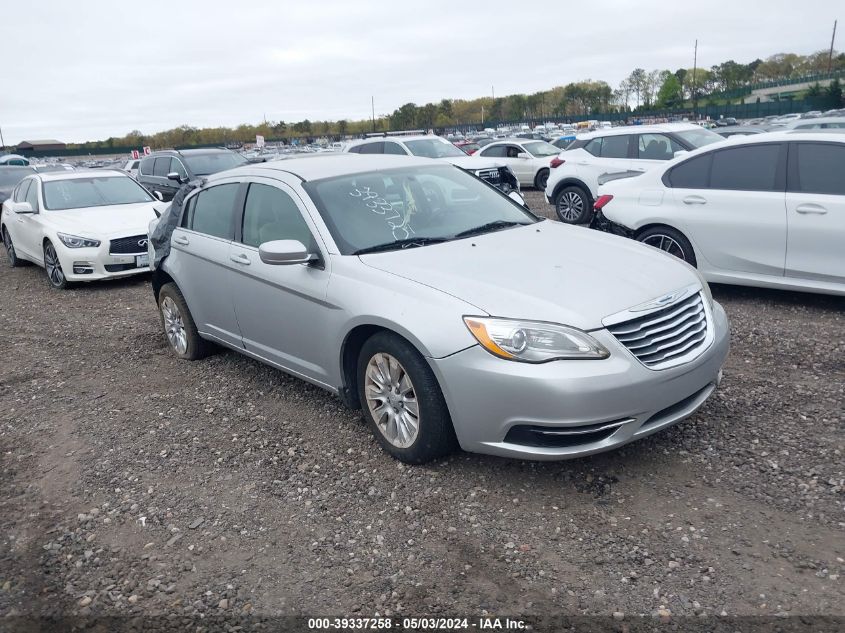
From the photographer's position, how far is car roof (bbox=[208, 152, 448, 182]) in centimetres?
507

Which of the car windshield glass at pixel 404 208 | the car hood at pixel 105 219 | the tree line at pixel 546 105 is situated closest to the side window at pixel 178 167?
the car hood at pixel 105 219

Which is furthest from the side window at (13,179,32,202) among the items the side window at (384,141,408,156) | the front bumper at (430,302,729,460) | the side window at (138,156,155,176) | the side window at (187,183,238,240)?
the front bumper at (430,302,729,460)

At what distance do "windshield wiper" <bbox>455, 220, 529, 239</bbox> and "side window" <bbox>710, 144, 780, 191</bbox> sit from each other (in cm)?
293

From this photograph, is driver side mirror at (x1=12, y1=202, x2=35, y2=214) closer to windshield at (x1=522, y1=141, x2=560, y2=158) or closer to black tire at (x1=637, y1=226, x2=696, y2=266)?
black tire at (x1=637, y1=226, x2=696, y2=266)

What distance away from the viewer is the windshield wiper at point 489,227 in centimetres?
473

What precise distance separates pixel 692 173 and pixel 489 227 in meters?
3.38

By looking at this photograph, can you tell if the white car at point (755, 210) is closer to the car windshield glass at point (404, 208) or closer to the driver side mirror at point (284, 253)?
the car windshield glass at point (404, 208)

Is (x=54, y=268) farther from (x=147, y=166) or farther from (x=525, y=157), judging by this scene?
(x=525, y=157)

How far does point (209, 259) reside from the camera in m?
5.48

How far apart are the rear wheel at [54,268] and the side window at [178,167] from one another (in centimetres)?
516

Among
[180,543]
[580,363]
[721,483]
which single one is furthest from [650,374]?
[180,543]

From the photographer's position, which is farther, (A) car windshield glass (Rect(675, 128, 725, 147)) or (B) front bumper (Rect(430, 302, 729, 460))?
(A) car windshield glass (Rect(675, 128, 725, 147))

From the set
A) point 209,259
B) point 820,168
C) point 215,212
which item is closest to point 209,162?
point 215,212

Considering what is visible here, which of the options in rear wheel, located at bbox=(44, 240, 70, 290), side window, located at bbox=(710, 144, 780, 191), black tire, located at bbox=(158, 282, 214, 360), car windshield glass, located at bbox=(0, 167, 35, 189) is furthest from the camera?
car windshield glass, located at bbox=(0, 167, 35, 189)
